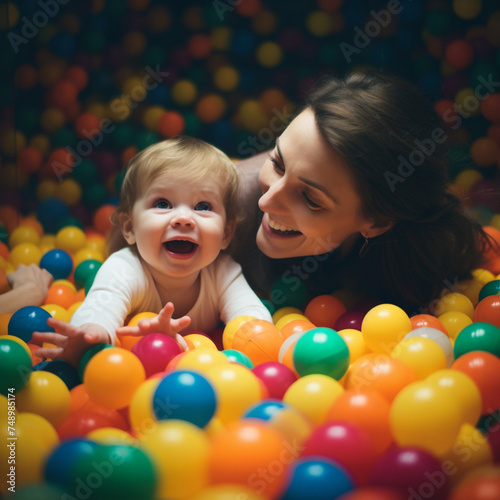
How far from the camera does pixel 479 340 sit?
114cm

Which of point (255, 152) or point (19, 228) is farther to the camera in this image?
point (255, 152)

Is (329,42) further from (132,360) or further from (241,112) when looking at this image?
(132,360)

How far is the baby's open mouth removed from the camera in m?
1.44

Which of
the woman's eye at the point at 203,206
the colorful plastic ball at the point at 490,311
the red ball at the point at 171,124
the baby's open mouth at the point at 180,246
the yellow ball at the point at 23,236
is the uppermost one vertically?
the red ball at the point at 171,124

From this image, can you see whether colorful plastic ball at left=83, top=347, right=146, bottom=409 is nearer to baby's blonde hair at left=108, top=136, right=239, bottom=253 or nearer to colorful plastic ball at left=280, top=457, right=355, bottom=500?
colorful plastic ball at left=280, top=457, right=355, bottom=500

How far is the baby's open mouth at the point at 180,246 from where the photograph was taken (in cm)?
144

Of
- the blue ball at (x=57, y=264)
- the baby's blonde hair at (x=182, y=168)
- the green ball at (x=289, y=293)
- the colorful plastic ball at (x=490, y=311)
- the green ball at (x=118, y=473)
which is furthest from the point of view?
the blue ball at (x=57, y=264)

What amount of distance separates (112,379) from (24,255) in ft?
3.29

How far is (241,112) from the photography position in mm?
2291

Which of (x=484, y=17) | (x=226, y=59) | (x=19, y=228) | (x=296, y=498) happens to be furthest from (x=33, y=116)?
(x=296, y=498)

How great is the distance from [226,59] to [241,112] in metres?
0.21

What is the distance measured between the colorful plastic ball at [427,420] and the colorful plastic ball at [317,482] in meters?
0.14

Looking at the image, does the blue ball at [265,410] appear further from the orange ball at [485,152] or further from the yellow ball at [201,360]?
the orange ball at [485,152]

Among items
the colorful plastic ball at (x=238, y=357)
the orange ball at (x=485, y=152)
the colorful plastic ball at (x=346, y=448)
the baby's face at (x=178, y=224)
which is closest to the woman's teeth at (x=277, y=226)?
the baby's face at (x=178, y=224)
